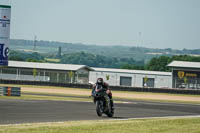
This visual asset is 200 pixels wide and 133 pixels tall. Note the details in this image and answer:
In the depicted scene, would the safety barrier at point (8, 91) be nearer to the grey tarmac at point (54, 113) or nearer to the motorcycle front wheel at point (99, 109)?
the grey tarmac at point (54, 113)

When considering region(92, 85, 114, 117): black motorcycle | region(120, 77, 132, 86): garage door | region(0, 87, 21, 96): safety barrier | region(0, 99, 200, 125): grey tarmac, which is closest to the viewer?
region(0, 99, 200, 125): grey tarmac

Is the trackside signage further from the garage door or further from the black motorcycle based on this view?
the garage door

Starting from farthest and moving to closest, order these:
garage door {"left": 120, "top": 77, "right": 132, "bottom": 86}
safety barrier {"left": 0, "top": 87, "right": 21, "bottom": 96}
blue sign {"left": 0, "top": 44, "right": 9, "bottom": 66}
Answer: garage door {"left": 120, "top": 77, "right": 132, "bottom": 86}, safety barrier {"left": 0, "top": 87, "right": 21, "bottom": 96}, blue sign {"left": 0, "top": 44, "right": 9, "bottom": 66}

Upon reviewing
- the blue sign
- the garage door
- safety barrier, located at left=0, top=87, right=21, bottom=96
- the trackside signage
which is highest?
the trackside signage

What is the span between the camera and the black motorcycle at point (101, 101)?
71.5 feet

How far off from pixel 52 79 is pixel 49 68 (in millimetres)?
2632

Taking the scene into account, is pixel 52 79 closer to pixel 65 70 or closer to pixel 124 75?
pixel 65 70

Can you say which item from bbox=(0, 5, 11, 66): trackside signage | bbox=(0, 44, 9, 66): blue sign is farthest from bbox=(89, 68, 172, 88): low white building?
bbox=(0, 5, 11, 66): trackside signage

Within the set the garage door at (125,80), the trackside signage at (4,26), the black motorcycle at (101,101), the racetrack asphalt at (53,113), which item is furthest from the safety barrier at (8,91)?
the garage door at (125,80)

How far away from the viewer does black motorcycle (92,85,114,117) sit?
71.5ft

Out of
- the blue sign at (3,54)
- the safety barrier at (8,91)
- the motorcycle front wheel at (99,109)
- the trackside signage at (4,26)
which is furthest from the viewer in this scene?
the safety barrier at (8,91)

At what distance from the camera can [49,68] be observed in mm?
103062

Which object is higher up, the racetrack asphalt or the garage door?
the racetrack asphalt

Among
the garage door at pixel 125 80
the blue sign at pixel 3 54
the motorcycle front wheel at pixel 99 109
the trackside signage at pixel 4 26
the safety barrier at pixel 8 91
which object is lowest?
the garage door at pixel 125 80
